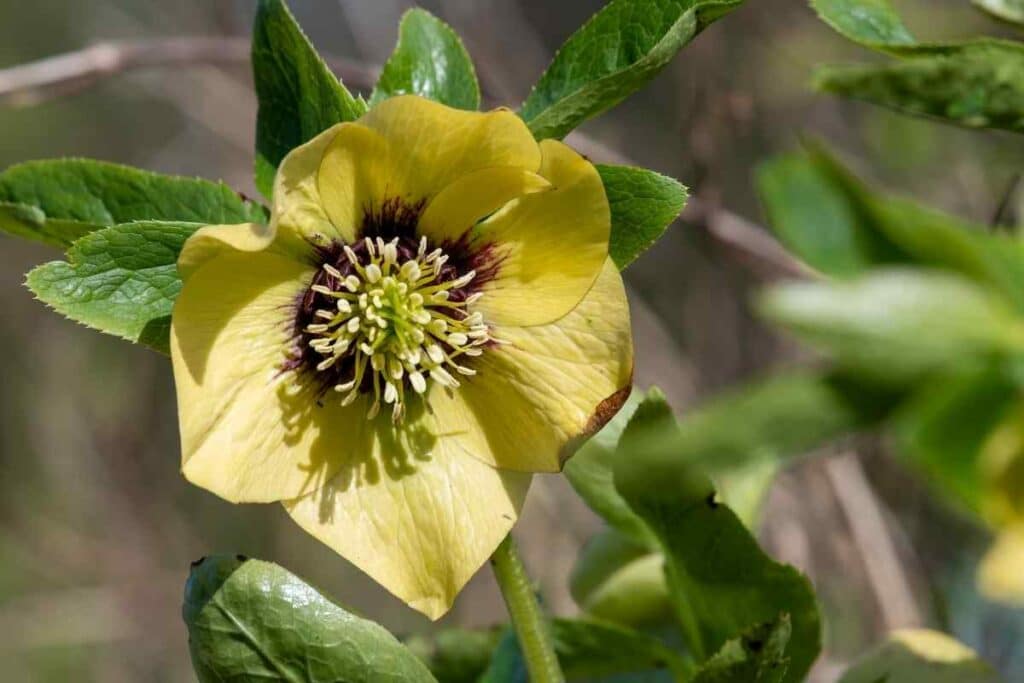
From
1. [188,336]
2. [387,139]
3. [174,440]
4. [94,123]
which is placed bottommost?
[174,440]

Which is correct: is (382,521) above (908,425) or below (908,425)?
below

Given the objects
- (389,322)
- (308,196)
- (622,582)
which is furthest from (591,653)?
(308,196)

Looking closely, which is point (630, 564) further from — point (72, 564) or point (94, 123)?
point (94, 123)

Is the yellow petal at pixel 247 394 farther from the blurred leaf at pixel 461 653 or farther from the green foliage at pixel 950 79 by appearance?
the green foliage at pixel 950 79

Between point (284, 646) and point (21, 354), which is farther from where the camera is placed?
point (21, 354)

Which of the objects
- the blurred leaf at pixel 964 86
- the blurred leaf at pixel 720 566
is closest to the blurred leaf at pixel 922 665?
the blurred leaf at pixel 720 566

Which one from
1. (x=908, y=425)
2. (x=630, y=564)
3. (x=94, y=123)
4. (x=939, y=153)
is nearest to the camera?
(x=908, y=425)

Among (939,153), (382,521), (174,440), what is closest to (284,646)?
(382,521)
